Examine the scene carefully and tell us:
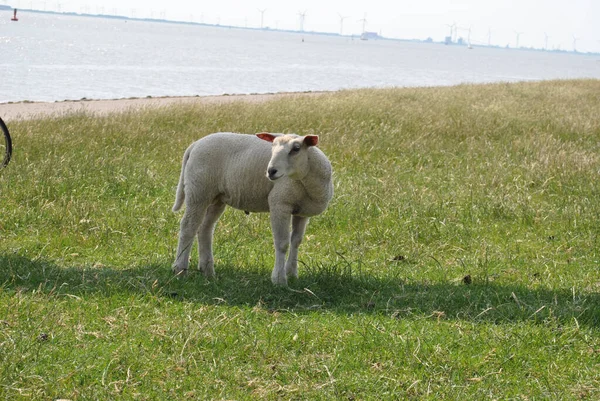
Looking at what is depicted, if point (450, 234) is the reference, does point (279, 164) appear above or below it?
above

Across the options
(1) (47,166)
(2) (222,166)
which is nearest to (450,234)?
(2) (222,166)

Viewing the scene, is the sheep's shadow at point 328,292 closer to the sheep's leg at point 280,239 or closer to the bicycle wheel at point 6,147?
the sheep's leg at point 280,239

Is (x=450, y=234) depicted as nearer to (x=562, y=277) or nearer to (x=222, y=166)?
(x=562, y=277)

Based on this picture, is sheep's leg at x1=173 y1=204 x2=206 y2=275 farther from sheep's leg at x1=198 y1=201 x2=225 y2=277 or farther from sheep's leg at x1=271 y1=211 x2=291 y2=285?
sheep's leg at x1=271 y1=211 x2=291 y2=285

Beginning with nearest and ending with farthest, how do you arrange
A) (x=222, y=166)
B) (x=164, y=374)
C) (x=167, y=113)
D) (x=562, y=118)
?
(x=164, y=374) < (x=222, y=166) < (x=167, y=113) < (x=562, y=118)

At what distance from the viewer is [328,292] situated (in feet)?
20.2

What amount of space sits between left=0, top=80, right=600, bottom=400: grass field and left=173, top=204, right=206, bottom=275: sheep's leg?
213mm

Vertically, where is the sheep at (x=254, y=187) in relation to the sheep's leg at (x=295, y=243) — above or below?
above

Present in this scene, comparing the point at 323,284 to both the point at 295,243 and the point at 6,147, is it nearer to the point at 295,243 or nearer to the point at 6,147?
the point at 295,243

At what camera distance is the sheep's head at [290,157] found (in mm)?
5617

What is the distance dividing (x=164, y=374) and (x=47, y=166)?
5.97 metres

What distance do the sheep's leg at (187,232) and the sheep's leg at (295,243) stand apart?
784 millimetres

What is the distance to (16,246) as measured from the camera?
23.7ft

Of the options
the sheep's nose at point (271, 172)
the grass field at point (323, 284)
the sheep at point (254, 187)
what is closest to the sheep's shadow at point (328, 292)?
the grass field at point (323, 284)
